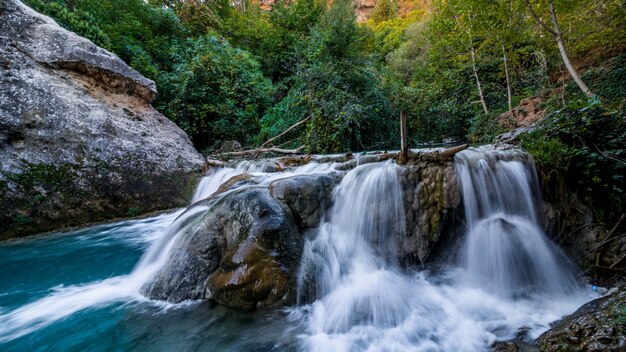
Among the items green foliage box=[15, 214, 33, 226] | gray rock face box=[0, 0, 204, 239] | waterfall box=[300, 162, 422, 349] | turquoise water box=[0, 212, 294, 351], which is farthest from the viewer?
gray rock face box=[0, 0, 204, 239]

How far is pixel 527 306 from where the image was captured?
2645 millimetres

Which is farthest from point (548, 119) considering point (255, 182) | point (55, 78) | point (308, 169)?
point (55, 78)

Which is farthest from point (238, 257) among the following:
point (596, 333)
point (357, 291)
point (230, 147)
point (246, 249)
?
point (230, 147)

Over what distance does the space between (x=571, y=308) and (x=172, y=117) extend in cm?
1165

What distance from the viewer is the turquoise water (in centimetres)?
228

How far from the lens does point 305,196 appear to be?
11.8ft

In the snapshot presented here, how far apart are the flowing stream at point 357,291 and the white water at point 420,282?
0.01 meters

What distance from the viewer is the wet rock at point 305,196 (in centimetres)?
352

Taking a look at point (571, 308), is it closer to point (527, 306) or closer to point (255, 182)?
point (527, 306)

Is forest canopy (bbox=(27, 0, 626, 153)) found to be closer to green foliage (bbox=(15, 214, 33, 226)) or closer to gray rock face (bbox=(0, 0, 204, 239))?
gray rock face (bbox=(0, 0, 204, 239))

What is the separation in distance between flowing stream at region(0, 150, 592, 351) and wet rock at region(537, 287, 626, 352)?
0.40 m

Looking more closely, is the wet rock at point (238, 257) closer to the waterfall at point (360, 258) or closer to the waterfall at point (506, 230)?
the waterfall at point (360, 258)

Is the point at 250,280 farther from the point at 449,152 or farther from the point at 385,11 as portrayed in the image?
the point at 385,11

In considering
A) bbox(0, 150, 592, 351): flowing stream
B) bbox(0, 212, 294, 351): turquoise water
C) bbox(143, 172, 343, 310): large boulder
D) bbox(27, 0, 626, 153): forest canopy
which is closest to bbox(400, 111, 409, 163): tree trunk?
bbox(0, 150, 592, 351): flowing stream
